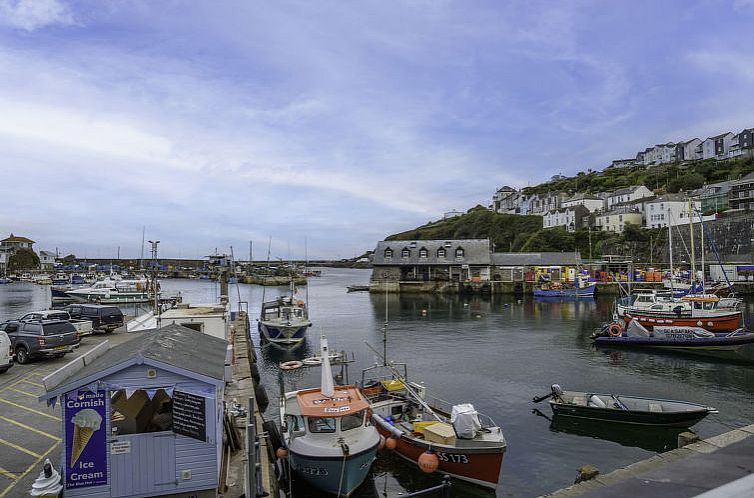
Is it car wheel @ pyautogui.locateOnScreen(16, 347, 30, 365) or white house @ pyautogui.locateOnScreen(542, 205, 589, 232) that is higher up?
white house @ pyautogui.locateOnScreen(542, 205, 589, 232)

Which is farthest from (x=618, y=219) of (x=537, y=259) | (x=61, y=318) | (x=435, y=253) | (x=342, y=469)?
(x=342, y=469)

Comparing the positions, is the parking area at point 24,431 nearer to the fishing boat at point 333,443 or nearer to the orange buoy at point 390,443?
the fishing boat at point 333,443

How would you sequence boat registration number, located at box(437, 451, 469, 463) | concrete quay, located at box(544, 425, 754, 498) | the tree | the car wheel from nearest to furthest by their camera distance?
concrete quay, located at box(544, 425, 754, 498)
boat registration number, located at box(437, 451, 469, 463)
the car wheel
the tree

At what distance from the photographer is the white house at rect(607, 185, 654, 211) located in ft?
397

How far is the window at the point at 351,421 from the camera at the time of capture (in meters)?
12.8

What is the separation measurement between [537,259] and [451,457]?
7719 cm

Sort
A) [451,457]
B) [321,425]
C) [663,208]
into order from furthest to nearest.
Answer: [663,208]
[451,457]
[321,425]

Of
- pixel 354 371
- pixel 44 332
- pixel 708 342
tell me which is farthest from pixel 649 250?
pixel 44 332

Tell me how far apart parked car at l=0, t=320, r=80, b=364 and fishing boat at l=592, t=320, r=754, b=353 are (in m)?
33.1

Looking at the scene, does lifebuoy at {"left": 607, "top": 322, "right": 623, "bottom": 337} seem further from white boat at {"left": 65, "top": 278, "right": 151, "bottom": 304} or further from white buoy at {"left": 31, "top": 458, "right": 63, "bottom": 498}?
white boat at {"left": 65, "top": 278, "right": 151, "bottom": 304}

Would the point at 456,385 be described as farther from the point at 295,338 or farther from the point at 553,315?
the point at 553,315

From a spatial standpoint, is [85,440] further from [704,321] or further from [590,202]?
[590,202]

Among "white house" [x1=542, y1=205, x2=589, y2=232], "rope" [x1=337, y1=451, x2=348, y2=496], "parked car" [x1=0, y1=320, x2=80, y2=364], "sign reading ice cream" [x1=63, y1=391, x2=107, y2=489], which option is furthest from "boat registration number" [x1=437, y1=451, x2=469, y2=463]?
"white house" [x1=542, y1=205, x2=589, y2=232]

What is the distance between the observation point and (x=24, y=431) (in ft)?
42.3
